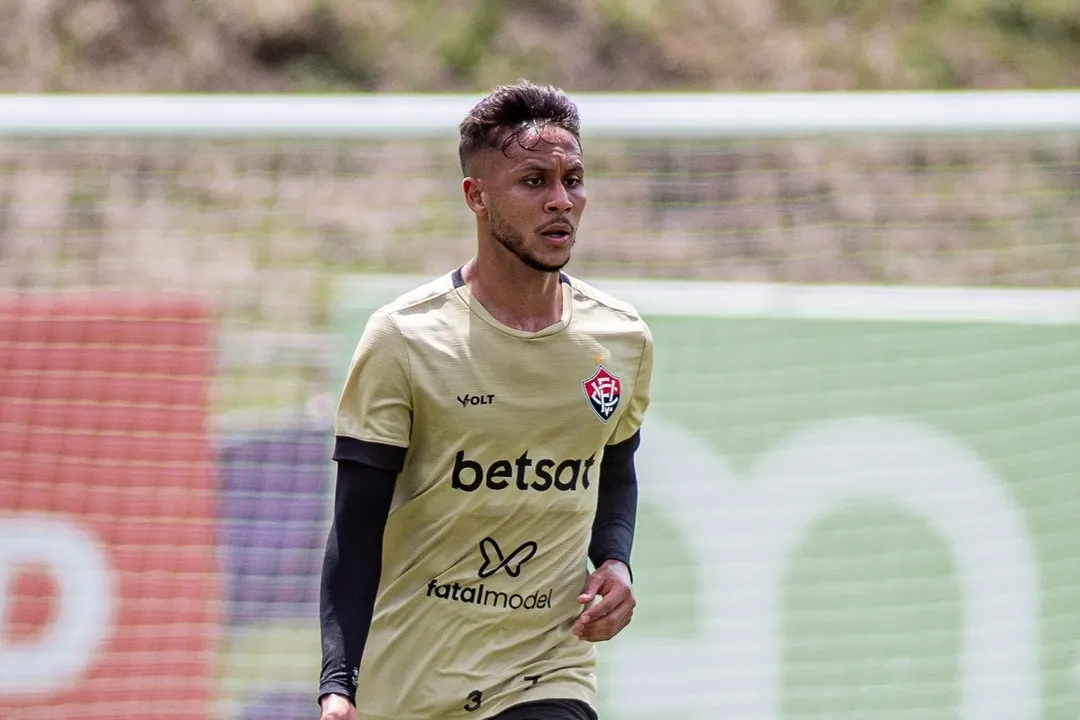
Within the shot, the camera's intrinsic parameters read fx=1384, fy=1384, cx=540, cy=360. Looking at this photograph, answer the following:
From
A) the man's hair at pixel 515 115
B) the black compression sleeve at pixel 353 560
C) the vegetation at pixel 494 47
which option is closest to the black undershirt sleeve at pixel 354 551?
the black compression sleeve at pixel 353 560

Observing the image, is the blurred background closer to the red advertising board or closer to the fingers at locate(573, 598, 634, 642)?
the red advertising board

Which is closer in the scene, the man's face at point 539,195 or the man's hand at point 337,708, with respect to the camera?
the man's hand at point 337,708

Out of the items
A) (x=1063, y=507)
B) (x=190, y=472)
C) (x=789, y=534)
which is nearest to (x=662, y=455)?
(x=789, y=534)

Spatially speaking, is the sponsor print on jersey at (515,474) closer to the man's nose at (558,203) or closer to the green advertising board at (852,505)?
the man's nose at (558,203)

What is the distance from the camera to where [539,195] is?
112 inches

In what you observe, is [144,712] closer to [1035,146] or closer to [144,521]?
[144,521]

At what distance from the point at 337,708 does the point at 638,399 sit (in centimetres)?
97

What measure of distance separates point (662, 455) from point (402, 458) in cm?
217

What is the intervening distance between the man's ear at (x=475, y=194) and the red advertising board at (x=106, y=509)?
2.38m

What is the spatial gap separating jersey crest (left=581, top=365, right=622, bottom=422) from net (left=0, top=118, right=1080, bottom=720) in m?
1.88

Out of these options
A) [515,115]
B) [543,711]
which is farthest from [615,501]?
[515,115]

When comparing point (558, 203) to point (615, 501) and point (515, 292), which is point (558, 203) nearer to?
point (515, 292)

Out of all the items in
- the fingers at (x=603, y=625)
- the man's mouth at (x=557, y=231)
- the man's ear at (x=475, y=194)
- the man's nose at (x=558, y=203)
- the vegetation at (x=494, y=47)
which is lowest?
the fingers at (x=603, y=625)

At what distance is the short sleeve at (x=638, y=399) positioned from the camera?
3.12 meters
